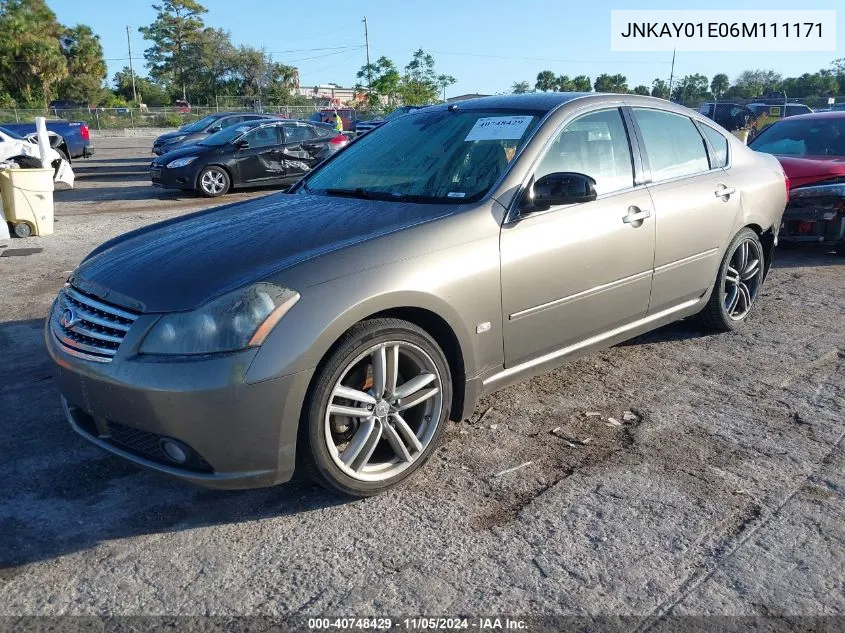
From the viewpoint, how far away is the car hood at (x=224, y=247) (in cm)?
297

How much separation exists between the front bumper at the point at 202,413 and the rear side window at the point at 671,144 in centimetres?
279

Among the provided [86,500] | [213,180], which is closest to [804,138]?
[86,500]

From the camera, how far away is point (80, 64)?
218 feet

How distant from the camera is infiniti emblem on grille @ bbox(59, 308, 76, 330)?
319 cm

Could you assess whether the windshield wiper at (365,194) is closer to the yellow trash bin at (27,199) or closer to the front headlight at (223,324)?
the front headlight at (223,324)

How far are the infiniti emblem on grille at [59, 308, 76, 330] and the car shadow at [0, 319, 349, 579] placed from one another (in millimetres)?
569

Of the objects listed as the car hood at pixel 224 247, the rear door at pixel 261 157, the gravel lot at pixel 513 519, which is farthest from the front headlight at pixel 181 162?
the car hood at pixel 224 247

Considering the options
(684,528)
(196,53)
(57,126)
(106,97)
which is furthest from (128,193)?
(196,53)

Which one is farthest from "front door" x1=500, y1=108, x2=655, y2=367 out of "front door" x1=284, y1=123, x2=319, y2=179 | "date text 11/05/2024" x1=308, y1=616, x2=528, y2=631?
"front door" x1=284, y1=123, x2=319, y2=179

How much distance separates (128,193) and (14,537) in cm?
1335

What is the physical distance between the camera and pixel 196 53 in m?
80.1

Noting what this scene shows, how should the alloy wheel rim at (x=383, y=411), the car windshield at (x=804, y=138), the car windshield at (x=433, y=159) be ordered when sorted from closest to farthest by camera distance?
the alloy wheel rim at (x=383, y=411), the car windshield at (x=433, y=159), the car windshield at (x=804, y=138)

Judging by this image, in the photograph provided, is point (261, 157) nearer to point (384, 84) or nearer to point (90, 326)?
point (90, 326)

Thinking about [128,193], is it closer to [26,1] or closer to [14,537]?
[14,537]
